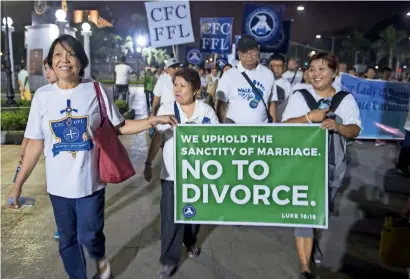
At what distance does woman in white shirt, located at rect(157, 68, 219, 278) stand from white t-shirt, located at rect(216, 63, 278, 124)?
3.74ft

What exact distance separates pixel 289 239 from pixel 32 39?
17.9m

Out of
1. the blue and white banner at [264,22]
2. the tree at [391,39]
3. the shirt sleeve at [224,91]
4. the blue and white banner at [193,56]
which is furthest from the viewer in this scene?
the tree at [391,39]

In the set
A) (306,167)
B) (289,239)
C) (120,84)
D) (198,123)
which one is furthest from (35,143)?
(120,84)

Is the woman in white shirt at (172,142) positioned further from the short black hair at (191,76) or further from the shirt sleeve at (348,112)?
the shirt sleeve at (348,112)


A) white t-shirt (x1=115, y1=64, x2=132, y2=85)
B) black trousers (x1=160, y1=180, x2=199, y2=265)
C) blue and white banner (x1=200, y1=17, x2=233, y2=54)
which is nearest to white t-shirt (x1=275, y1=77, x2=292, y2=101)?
black trousers (x1=160, y1=180, x2=199, y2=265)

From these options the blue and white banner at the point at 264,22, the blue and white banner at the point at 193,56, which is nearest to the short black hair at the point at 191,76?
the blue and white banner at the point at 264,22

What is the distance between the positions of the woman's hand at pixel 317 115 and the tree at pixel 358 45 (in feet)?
236

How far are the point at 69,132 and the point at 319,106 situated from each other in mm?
1970

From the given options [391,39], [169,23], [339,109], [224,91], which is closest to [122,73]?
[169,23]

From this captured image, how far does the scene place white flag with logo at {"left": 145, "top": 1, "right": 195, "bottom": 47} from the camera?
7.13 meters

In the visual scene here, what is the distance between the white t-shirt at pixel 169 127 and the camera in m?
3.41

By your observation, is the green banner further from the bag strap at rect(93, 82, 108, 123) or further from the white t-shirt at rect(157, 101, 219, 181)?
the bag strap at rect(93, 82, 108, 123)

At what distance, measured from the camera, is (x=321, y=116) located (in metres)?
3.20

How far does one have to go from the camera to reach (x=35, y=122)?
2988 mm
